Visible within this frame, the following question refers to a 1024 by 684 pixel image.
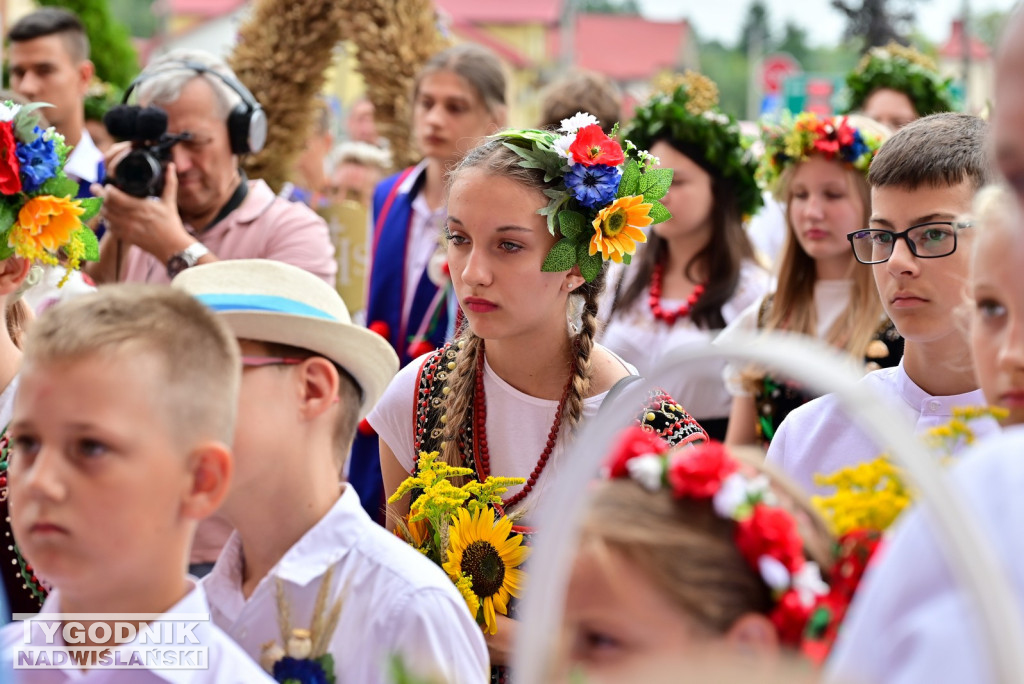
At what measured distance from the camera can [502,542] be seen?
9.03 ft

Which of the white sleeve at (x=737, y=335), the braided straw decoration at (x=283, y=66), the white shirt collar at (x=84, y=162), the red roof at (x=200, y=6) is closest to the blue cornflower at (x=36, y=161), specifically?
the white shirt collar at (x=84, y=162)

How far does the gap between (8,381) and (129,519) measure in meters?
1.35

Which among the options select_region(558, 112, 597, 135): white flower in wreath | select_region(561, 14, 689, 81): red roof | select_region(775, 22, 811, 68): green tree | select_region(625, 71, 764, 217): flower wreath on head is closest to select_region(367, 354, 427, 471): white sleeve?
select_region(558, 112, 597, 135): white flower in wreath

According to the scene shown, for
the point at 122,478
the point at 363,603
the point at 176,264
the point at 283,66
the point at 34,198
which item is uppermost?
the point at 283,66

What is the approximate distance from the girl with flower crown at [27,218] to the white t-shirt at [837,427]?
6.39 feet

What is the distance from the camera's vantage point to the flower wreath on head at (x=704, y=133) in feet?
17.4

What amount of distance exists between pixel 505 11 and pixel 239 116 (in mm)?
44418

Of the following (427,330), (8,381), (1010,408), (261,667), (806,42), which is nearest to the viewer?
(1010,408)

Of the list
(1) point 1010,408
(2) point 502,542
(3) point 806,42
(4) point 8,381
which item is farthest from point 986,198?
(3) point 806,42

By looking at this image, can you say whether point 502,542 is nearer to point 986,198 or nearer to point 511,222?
point 511,222

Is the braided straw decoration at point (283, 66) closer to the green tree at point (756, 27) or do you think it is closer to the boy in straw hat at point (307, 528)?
the boy in straw hat at point (307, 528)

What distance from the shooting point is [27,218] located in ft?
10.3

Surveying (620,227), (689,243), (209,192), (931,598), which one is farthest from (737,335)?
(931,598)

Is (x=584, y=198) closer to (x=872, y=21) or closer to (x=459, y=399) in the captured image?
(x=459, y=399)
